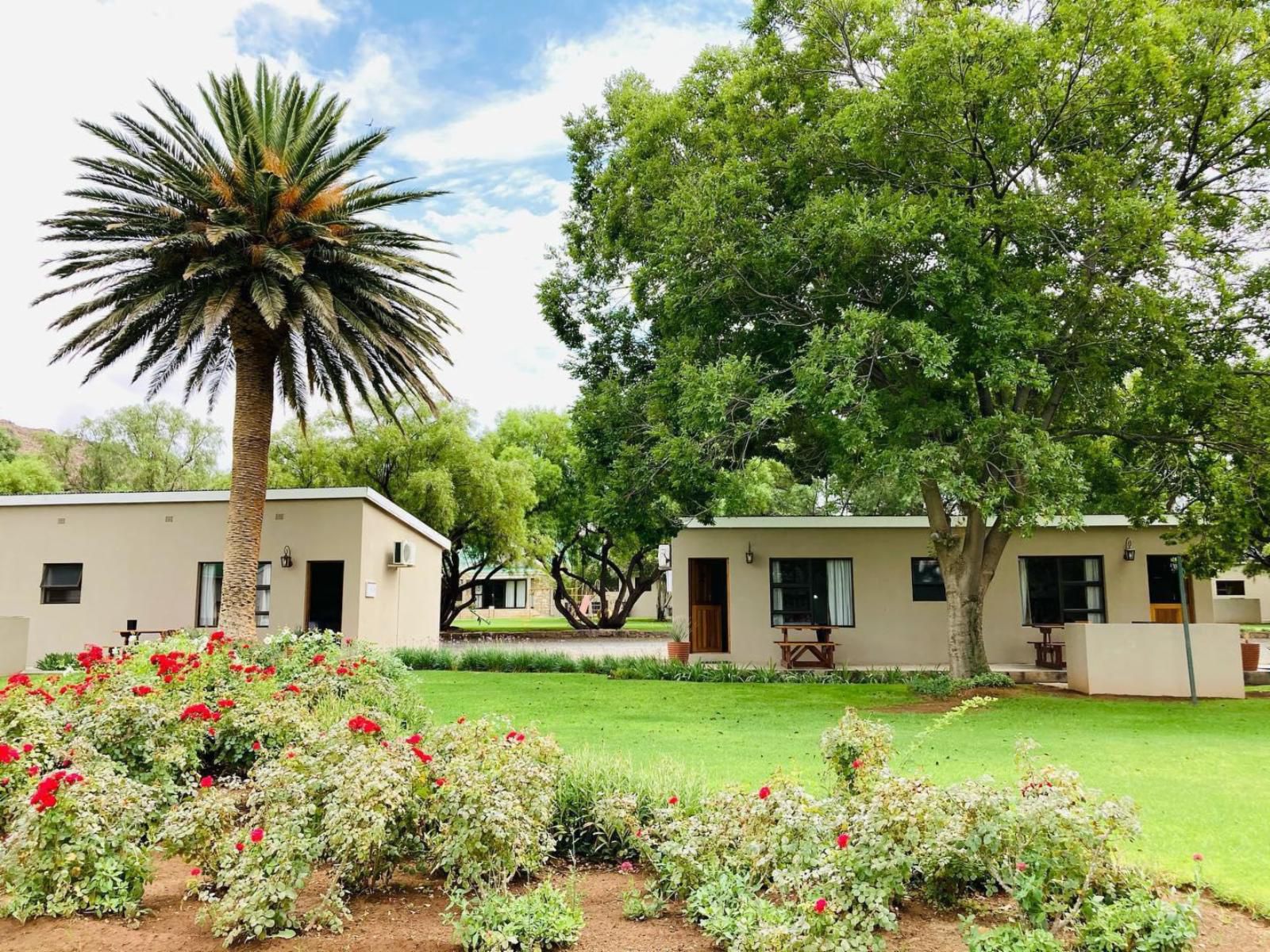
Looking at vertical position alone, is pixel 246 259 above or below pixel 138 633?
above

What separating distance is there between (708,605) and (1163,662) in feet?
29.3

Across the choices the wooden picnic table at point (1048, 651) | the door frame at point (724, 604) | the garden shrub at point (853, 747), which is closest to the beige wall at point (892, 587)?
the door frame at point (724, 604)

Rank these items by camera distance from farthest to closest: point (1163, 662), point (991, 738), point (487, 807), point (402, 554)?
1. point (402, 554)
2. point (1163, 662)
3. point (991, 738)
4. point (487, 807)

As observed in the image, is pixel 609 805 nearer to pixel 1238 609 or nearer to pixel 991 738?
pixel 991 738

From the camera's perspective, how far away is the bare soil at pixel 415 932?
348 centimetres

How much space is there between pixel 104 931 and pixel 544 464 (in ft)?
99.5

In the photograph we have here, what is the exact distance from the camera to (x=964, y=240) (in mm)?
11414

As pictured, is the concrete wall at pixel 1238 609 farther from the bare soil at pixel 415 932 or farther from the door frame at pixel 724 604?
the bare soil at pixel 415 932

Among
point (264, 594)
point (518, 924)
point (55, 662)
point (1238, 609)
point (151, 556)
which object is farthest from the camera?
point (1238, 609)

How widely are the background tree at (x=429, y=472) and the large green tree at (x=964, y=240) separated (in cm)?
1515

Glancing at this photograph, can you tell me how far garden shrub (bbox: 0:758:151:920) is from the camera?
3.64 metres

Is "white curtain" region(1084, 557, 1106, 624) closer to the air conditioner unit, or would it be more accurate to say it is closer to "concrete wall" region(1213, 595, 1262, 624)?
the air conditioner unit

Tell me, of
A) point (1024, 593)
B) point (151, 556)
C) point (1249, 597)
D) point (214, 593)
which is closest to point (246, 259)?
point (151, 556)

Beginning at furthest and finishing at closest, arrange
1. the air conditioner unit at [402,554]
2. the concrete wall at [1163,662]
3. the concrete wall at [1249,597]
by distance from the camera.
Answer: the concrete wall at [1249,597] → the air conditioner unit at [402,554] → the concrete wall at [1163,662]
